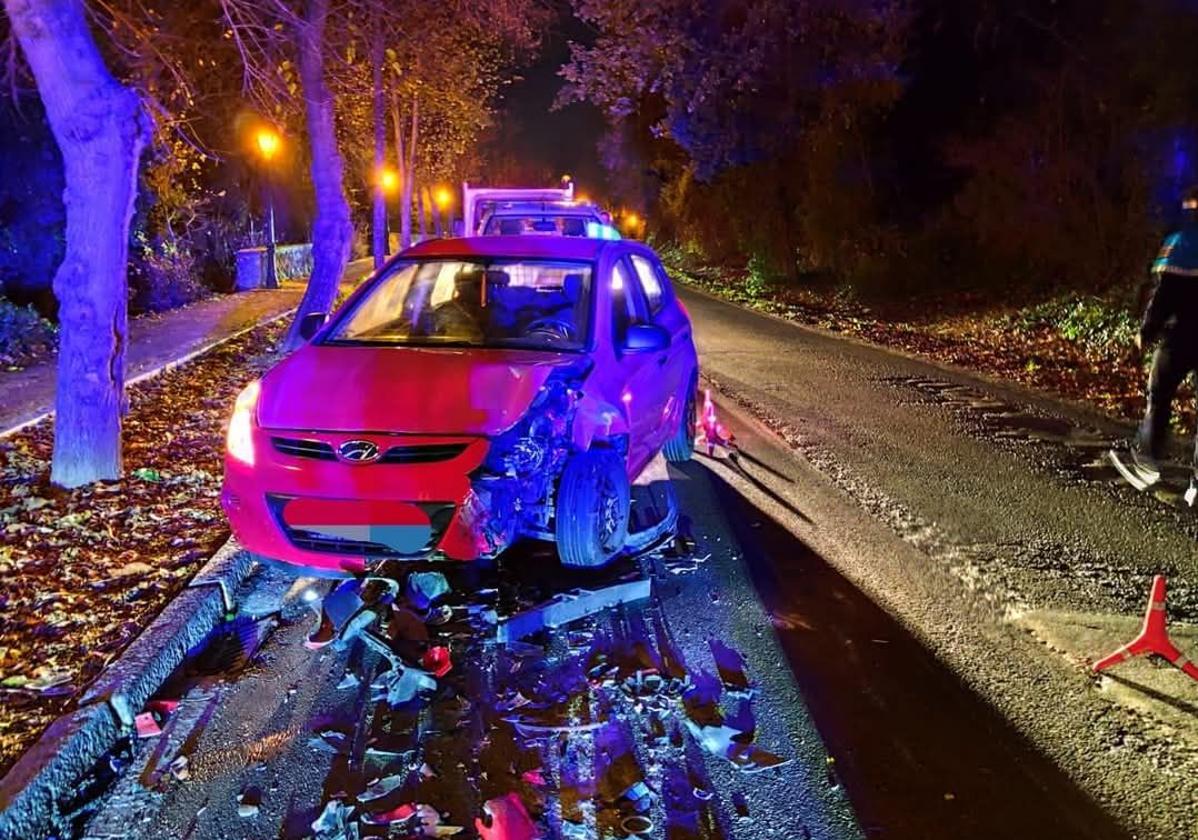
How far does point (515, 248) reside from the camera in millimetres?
6230

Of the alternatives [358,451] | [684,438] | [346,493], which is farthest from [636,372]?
[346,493]

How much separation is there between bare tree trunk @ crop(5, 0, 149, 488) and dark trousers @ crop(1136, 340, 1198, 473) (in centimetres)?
747

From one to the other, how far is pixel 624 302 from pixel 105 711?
389 centimetres

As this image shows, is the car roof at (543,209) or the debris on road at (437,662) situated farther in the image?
the car roof at (543,209)

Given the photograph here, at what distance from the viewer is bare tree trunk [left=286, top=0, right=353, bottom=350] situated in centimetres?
1298

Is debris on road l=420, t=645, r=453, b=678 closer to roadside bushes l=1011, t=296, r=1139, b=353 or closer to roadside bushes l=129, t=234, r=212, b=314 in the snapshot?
roadside bushes l=1011, t=296, r=1139, b=353

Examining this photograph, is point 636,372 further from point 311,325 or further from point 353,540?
point 353,540

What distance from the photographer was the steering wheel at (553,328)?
5.59 m

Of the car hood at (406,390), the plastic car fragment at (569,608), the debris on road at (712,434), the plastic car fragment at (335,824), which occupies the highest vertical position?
the car hood at (406,390)

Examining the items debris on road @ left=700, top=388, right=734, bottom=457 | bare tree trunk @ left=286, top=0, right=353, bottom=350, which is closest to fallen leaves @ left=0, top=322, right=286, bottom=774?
debris on road @ left=700, top=388, right=734, bottom=457

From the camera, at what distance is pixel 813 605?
195 inches

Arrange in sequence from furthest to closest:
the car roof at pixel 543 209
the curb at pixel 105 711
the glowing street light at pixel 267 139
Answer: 1. the glowing street light at pixel 267 139
2. the car roof at pixel 543 209
3. the curb at pixel 105 711

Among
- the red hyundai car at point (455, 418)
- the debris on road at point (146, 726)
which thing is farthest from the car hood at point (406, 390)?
the debris on road at point (146, 726)

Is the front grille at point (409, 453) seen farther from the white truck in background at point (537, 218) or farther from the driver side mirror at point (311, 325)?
the white truck in background at point (537, 218)
